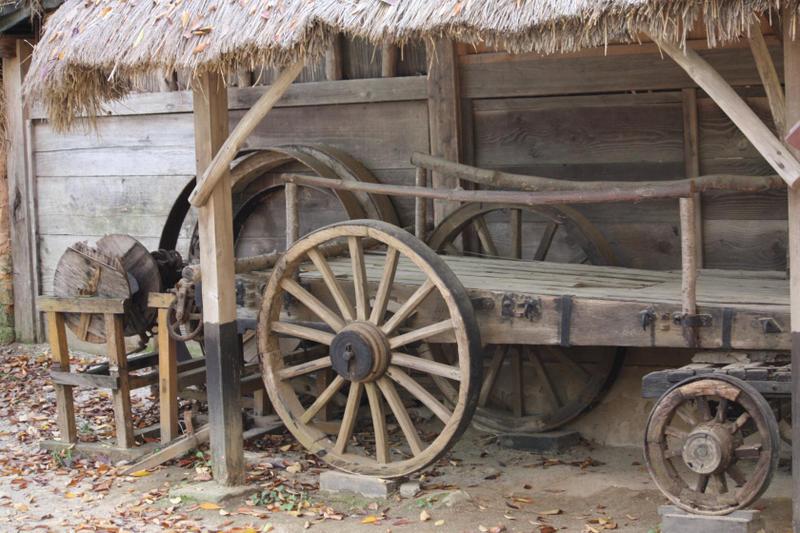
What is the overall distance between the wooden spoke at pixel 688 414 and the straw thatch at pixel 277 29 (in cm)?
171

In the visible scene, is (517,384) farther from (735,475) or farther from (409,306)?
(735,475)

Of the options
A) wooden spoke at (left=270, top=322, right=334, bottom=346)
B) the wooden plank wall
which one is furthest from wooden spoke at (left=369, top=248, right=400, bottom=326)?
the wooden plank wall

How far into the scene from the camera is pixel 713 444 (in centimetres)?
501

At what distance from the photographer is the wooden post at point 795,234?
4766 millimetres

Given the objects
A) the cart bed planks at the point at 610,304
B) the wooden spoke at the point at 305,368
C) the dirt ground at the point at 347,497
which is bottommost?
the dirt ground at the point at 347,497

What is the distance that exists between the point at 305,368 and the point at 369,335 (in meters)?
0.59

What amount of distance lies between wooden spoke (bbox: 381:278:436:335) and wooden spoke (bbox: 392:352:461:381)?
0.16m

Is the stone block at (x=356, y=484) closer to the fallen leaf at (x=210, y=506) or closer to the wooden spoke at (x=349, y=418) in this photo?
the wooden spoke at (x=349, y=418)

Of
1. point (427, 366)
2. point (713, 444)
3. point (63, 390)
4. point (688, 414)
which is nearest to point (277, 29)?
point (427, 366)

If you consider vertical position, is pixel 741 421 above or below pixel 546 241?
below

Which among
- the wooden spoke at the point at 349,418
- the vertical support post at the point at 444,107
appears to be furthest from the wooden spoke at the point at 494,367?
the wooden spoke at the point at 349,418

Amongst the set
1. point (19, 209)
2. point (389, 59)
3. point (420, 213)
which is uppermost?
point (389, 59)

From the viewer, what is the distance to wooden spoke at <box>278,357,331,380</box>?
21.3ft

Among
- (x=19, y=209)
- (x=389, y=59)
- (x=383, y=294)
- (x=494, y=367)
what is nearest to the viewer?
(x=383, y=294)
